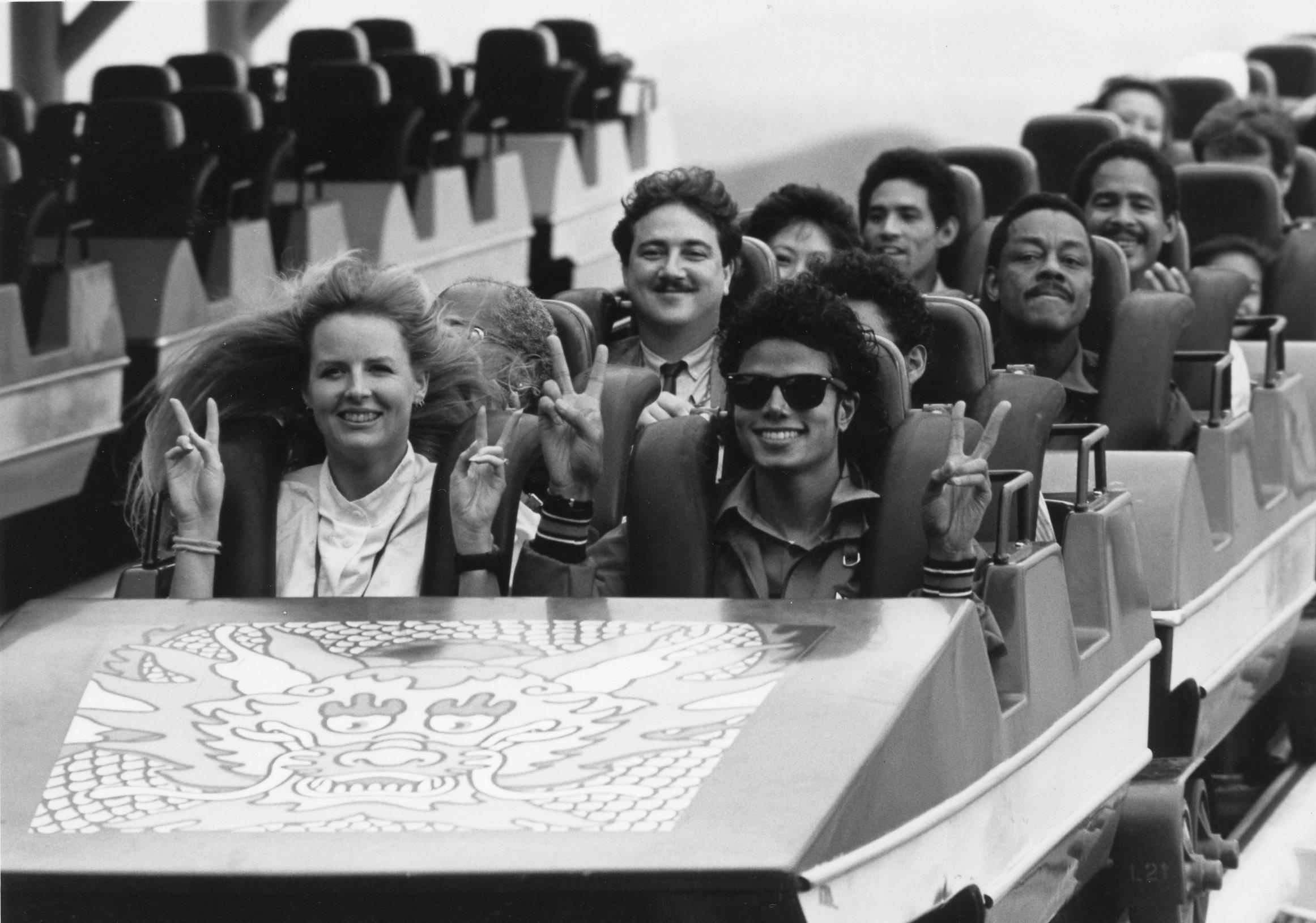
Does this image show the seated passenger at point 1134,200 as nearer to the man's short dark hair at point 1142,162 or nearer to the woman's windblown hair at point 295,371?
the man's short dark hair at point 1142,162

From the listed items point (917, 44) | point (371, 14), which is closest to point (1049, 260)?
point (371, 14)

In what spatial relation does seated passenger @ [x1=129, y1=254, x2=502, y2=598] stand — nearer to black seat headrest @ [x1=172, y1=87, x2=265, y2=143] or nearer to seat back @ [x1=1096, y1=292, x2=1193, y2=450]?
seat back @ [x1=1096, y1=292, x2=1193, y2=450]

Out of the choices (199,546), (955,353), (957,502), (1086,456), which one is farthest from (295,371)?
(1086,456)

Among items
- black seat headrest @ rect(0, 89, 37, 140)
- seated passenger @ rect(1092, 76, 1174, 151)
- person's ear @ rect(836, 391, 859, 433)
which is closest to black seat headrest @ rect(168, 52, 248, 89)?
black seat headrest @ rect(0, 89, 37, 140)

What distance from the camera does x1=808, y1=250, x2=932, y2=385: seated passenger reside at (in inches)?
165

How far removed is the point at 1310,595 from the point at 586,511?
2.86 meters

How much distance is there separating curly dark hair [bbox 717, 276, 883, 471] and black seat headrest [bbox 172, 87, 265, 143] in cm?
451

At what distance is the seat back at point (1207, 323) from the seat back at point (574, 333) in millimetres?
1579

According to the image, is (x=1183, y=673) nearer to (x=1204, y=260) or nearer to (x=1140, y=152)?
(x=1140, y=152)

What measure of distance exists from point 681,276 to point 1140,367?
105 centimetres

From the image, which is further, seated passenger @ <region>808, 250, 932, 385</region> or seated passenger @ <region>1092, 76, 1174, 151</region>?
seated passenger @ <region>1092, 76, 1174, 151</region>

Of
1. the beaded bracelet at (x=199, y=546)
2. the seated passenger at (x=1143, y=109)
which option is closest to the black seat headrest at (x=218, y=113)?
the seated passenger at (x=1143, y=109)

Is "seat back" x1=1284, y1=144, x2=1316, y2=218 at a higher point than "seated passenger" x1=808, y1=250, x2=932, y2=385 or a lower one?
lower

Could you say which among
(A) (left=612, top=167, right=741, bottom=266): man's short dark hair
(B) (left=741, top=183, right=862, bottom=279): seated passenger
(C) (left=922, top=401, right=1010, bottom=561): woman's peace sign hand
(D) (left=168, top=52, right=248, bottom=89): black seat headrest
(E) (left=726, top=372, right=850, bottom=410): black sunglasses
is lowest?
(C) (left=922, top=401, right=1010, bottom=561): woman's peace sign hand
